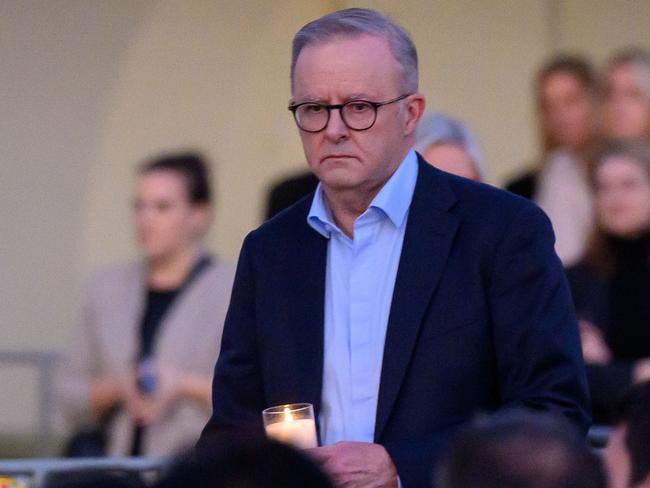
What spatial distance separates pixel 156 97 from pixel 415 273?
3.50m

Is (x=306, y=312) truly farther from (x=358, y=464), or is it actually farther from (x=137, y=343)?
(x=137, y=343)

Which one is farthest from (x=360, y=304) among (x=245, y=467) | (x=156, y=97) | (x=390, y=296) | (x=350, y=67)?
(x=156, y=97)

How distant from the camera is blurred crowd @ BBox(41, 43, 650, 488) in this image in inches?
195

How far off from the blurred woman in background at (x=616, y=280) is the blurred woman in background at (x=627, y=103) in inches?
6.3

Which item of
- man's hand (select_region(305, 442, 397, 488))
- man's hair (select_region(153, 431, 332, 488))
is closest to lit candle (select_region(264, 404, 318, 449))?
man's hand (select_region(305, 442, 397, 488))

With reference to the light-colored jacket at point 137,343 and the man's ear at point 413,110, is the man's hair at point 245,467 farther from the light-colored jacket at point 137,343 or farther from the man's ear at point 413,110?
the light-colored jacket at point 137,343

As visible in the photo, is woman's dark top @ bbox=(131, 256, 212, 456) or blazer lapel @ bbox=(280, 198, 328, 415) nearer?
blazer lapel @ bbox=(280, 198, 328, 415)

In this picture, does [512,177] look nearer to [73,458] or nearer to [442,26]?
[442,26]

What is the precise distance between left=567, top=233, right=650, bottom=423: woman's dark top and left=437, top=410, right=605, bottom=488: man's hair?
2.68m

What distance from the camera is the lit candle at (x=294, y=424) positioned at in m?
3.02

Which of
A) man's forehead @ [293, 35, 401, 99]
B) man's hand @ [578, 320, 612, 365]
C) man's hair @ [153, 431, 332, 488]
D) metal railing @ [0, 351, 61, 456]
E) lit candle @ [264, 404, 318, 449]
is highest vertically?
man's forehead @ [293, 35, 401, 99]

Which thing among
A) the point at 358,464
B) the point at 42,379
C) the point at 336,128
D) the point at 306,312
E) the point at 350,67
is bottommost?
the point at 42,379

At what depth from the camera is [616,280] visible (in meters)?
5.01

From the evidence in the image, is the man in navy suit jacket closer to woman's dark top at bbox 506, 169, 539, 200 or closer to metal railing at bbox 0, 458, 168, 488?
metal railing at bbox 0, 458, 168, 488
